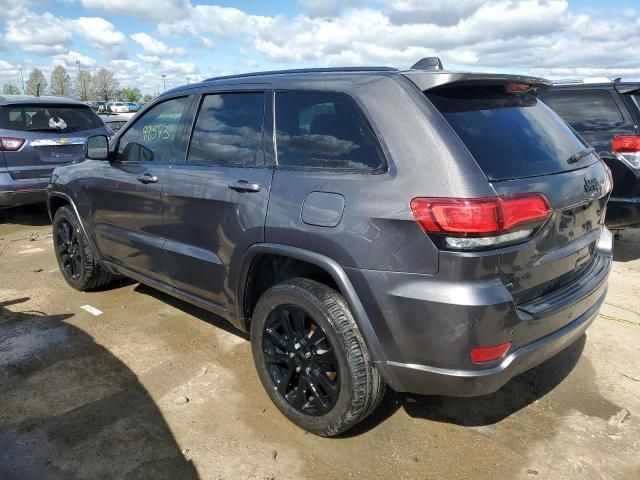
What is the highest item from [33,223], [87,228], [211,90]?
[211,90]

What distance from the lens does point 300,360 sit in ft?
9.07

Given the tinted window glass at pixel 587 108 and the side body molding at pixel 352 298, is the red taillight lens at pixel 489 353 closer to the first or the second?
the side body molding at pixel 352 298

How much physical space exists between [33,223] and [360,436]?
6.89 meters

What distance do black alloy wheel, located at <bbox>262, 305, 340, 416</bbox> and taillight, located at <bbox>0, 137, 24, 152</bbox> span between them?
18.5 feet

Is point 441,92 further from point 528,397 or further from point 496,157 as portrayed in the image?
point 528,397

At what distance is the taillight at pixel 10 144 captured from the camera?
6844 millimetres

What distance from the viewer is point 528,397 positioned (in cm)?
314

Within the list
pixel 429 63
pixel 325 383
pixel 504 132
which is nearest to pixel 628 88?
pixel 429 63

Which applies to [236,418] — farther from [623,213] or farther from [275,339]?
[623,213]

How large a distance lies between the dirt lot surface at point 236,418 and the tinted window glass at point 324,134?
1.41 m

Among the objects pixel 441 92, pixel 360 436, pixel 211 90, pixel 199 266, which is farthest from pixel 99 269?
pixel 441 92

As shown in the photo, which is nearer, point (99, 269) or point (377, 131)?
point (377, 131)

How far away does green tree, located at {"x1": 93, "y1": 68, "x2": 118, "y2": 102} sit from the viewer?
84812 millimetres

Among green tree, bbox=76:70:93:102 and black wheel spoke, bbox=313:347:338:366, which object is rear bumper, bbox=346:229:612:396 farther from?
green tree, bbox=76:70:93:102
